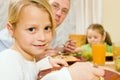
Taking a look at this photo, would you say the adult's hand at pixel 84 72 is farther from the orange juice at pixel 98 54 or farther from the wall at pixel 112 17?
the wall at pixel 112 17

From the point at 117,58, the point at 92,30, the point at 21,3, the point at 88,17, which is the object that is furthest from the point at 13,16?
the point at 88,17

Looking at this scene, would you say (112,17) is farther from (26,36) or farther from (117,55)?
(26,36)

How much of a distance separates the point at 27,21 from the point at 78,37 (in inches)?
85.2

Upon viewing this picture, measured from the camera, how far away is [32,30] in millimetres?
778

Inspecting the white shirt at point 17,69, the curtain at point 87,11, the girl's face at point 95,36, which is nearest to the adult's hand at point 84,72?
the white shirt at point 17,69

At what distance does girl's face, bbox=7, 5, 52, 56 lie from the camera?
0.77 meters

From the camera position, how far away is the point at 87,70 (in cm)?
66

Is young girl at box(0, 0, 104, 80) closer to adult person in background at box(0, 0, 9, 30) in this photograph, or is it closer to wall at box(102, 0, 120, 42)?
adult person in background at box(0, 0, 9, 30)

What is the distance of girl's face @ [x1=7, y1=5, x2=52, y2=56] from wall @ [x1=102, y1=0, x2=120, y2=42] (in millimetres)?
2581

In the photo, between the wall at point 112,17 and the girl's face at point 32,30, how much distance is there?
8.47 feet

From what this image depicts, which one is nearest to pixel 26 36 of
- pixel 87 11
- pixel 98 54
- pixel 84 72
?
pixel 84 72

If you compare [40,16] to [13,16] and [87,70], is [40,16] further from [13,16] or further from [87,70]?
[87,70]

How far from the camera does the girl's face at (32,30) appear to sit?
30.5 inches

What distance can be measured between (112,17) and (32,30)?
2646 mm
